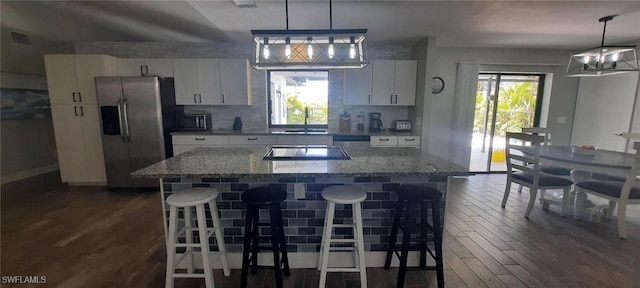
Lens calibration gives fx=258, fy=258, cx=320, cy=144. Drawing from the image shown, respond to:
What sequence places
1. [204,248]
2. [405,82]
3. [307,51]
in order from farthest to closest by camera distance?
[405,82] < [307,51] < [204,248]

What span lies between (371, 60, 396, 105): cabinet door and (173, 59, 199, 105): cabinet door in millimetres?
2873

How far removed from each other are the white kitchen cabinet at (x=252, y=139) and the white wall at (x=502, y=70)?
2732mm

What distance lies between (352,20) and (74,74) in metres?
4.12

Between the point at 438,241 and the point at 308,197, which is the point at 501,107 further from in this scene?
the point at 308,197

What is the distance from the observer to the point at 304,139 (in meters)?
3.95

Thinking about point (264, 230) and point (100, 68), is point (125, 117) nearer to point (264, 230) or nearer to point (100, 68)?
point (100, 68)

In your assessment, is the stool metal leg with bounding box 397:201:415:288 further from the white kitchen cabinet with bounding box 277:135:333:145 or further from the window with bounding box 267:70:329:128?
the window with bounding box 267:70:329:128

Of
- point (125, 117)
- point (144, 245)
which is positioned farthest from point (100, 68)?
point (144, 245)

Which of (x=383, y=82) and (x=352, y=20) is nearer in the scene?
(x=352, y=20)

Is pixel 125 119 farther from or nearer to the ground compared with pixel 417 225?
farther from the ground

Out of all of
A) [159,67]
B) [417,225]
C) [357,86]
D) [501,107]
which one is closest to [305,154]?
[417,225]

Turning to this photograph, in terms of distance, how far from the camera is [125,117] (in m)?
3.70

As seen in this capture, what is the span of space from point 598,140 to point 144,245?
6806mm

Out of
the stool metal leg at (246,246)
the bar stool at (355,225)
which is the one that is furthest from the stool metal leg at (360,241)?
the stool metal leg at (246,246)
